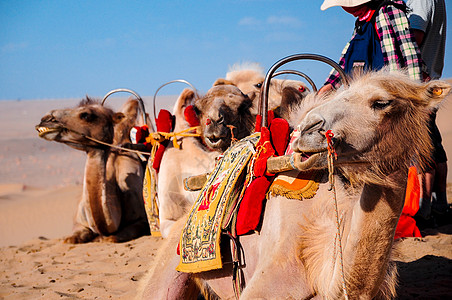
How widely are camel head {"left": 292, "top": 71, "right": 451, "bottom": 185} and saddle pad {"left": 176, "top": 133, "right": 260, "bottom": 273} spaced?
0.90 m

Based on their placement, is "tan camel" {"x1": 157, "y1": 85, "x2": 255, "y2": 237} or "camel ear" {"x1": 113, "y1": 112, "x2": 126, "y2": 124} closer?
"tan camel" {"x1": 157, "y1": 85, "x2": 255, "y2": 237}

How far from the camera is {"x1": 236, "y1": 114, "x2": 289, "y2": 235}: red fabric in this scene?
281 centimetres

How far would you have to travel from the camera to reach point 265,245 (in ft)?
8.89

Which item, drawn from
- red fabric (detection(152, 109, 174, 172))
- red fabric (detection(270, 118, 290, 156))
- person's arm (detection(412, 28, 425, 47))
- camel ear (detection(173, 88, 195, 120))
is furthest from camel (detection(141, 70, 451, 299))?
camel ear (detection(173, 88, 195, 120))

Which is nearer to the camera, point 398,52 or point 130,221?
point 398,52

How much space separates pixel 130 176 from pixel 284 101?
175 inches

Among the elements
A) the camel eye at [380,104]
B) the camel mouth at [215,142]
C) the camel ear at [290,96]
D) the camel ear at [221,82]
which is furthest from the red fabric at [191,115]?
the camel eye at [380,104]

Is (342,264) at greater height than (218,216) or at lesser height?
lesser

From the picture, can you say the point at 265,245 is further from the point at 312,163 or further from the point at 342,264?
the point at 312,163

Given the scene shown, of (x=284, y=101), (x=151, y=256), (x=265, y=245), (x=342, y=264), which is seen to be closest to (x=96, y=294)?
(x=151, y=256)

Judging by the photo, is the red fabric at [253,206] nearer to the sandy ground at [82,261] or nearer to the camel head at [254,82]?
the sandy ground at [82,261]

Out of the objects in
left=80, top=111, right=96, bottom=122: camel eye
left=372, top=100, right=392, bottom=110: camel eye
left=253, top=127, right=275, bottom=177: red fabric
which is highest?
left=80, top=111, right=96, bottom=122: camel eye

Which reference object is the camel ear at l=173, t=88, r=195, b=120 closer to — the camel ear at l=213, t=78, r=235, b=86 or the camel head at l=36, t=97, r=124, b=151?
the camel ear at l=213, t=78, r=235, b=86

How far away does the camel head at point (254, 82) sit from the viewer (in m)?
5.39
